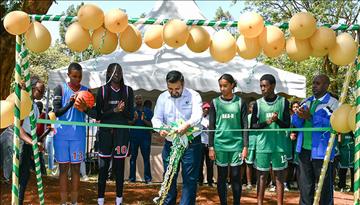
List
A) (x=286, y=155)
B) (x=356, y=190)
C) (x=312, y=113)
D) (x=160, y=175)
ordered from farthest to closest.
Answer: (x=160, y=175), (x=286, y=155), (x=312, y=113), (x=356, y=190)

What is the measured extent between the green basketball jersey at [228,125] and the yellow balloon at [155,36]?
4.84 ft

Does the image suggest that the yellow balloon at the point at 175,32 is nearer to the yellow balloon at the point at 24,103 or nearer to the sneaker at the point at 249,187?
the yellow balloon at the point at 24,103

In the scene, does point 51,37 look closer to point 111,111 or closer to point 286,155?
point 111,111

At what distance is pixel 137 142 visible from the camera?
9578 millimetres

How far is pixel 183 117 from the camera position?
5289mm

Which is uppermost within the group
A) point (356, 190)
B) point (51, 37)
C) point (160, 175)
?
point (51, 37)

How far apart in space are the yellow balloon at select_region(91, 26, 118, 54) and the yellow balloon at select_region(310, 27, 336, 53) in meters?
1.87

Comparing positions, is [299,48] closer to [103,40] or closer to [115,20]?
[115,20]

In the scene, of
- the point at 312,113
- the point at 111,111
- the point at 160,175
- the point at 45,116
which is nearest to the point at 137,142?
the point at 160,175

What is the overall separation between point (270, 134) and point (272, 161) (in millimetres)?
335

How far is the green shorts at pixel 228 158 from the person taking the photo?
5574 millimetres

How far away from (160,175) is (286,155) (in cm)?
457

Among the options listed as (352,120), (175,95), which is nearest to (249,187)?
(175,95)

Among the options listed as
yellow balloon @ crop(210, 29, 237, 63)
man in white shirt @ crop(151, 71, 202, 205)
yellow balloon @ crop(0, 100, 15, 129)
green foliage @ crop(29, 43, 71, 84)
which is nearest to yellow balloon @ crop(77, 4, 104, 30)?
yellow balloon @ crop(0, 100, 15, 129)
